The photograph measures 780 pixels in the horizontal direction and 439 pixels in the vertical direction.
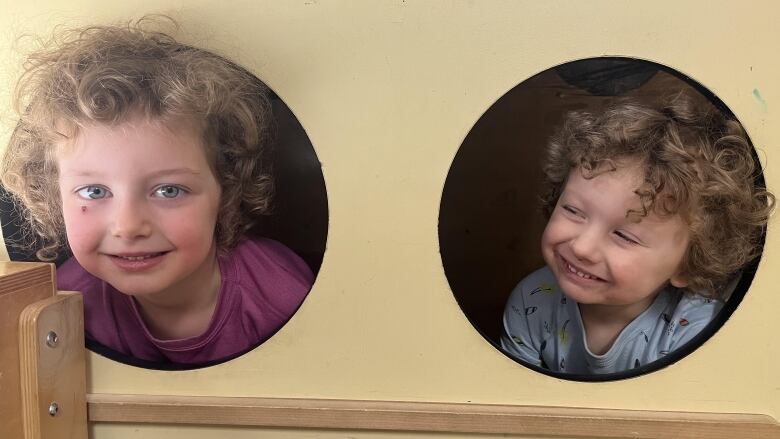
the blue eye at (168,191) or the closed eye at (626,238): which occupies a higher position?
the blue eye at (168,191)

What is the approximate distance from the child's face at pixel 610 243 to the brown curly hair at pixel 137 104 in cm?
47

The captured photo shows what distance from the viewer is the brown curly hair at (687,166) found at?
0.91 meters

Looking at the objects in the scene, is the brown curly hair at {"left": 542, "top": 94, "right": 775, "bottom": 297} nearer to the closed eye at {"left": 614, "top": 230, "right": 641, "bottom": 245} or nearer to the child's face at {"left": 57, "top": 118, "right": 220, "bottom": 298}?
the closed eye at {"left": 614, "top": 230, "right": 641, "bottom": 245}

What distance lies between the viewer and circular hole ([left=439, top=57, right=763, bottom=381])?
927 mm

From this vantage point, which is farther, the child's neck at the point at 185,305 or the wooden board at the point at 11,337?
the child's neck at the point at 185,305

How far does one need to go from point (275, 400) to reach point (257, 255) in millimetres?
248

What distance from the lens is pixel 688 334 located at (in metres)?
0.98

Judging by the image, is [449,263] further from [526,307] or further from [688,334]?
[688,334]

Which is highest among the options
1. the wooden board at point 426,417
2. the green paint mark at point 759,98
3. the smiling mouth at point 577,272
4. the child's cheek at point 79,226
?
the green paint mark at point 759,98

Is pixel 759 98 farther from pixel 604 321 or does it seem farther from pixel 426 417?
pixel 426 417

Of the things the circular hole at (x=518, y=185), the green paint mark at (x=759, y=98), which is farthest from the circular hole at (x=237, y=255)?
the green paint mark at (x=759, y=98)

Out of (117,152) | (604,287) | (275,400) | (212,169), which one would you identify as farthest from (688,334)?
(117,152)

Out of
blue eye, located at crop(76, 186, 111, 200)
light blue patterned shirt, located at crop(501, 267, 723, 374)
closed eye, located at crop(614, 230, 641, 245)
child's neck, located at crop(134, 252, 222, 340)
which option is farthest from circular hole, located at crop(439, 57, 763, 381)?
blue eye, located at crop(76, 186, 111, 200)

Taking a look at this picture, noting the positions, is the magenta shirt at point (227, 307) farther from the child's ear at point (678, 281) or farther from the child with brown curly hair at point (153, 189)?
the child's ear at point (678, 281)
